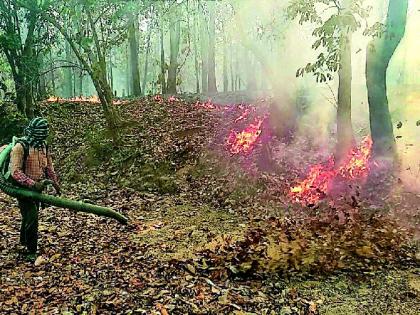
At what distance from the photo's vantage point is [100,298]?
604 cm

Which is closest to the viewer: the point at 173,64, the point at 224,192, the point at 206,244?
the point at 206,244

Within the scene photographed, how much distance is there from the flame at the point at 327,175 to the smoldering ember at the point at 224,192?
0.04 metres

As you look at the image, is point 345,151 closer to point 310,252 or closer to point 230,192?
point 230,192

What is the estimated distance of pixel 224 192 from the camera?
11.3 m

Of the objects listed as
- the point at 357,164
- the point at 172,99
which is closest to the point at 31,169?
the point at 357,164

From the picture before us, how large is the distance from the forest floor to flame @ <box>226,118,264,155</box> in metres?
0.30

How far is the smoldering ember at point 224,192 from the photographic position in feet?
21.0

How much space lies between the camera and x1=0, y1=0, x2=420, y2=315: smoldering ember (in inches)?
252

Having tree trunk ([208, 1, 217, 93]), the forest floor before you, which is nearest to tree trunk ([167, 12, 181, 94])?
tree trunk ([208, 1, 217, 93])

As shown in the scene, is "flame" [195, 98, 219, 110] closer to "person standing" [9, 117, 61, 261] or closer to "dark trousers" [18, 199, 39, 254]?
"person standing" [9, 117, 61, 261]

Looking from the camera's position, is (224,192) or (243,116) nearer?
(224,192)

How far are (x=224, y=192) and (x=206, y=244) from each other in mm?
3162

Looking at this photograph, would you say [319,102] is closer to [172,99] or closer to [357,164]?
[357,164]

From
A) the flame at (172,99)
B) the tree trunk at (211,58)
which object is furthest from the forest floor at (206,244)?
the tree trunk at (211,58)
